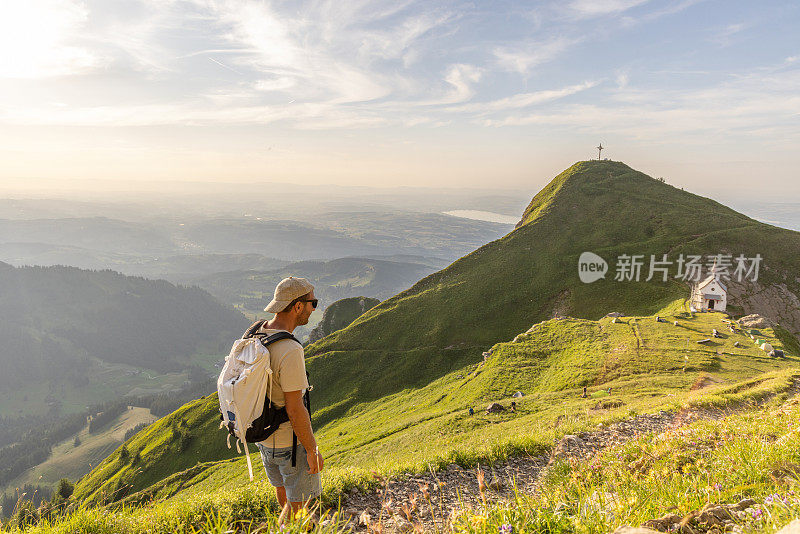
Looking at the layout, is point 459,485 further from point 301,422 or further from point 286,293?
point 286,293

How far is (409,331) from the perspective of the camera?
245 ft

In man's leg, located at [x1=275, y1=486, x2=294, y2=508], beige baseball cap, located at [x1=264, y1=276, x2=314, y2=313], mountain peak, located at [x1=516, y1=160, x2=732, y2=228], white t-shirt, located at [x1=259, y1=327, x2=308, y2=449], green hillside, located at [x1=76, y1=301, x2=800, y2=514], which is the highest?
mountain peak, located at [x1=516, y1=160, x2=732, y2=228]

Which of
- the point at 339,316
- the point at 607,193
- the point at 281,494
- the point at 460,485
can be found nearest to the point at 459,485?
the point at 460,485

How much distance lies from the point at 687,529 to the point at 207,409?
322ft

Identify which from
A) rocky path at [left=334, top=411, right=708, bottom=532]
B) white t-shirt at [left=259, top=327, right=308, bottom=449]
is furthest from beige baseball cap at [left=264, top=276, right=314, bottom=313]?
rocky path at [left=334, top=411, right=708, bottom=532]

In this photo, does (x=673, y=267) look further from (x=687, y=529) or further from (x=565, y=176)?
(x=687, y=529)

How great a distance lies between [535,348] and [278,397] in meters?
38.1

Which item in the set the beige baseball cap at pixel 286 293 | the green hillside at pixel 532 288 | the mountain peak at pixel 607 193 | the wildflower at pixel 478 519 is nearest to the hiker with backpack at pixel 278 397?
the beige baseball cap at pixel 286 293

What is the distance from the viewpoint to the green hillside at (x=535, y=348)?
22.7 meters

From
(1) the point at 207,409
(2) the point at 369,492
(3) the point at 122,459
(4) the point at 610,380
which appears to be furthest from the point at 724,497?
(3) the point at 122,459

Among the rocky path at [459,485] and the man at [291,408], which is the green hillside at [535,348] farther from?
the man at [291,408]

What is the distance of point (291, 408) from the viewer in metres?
5.33

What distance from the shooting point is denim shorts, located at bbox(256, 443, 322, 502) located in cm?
568

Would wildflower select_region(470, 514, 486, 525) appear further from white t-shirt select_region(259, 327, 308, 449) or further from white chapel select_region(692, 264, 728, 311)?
white chapel select_region(692, 264, 728, 311)
